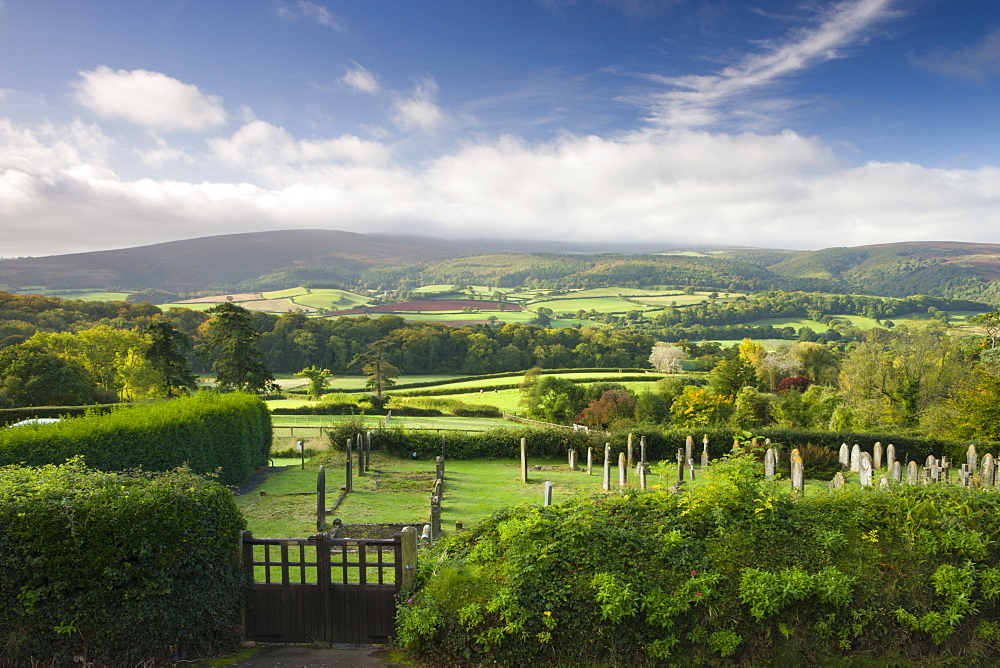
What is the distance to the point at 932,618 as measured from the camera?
7414 millimetres

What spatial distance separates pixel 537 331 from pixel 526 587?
86.5 metres

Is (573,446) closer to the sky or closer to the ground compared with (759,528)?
closer to the ground

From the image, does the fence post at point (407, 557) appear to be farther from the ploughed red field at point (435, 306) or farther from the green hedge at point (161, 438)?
the ploughed red field at point (435, 306)

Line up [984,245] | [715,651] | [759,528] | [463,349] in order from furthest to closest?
1. [984,245]
2. [463,349]
3. [759,528]
4. [715,651]

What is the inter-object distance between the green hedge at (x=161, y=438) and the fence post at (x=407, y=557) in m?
6.99

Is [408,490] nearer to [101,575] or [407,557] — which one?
[407,557]

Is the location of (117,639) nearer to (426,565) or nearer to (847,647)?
(426,565)

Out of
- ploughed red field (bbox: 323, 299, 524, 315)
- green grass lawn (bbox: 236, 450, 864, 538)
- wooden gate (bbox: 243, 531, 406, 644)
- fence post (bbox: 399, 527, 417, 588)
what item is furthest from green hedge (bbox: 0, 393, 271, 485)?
ploughed red field (bbox: 323, 299, 524, 315)

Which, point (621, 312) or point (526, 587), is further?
point (621, 312)

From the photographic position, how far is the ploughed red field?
13075cm

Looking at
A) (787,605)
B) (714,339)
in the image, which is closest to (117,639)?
(787,605)

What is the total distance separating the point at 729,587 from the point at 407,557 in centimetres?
421

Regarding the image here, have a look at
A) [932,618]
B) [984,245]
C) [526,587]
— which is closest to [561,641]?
[526,587]

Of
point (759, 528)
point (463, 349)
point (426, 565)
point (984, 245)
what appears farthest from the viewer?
point (984, 245)
